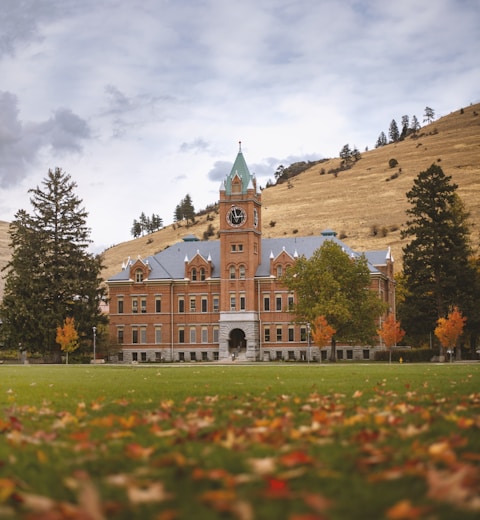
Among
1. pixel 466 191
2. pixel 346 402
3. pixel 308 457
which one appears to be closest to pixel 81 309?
pixel 346 402

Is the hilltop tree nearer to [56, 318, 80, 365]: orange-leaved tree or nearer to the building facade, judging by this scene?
the building facade

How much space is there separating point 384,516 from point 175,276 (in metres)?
95.3

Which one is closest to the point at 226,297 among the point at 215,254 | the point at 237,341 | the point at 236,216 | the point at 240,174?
the point at 237,341

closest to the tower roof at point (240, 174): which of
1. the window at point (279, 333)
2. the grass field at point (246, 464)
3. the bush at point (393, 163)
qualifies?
the window at point (279, 333)

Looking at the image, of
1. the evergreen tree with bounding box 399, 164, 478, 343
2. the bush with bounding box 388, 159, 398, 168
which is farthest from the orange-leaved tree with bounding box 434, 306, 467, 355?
the bush with bounding box 388, 159, 398, 168

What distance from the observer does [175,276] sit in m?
100

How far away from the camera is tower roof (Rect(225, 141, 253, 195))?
9700cm

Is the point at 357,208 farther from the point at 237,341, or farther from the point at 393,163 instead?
the point at 237,341

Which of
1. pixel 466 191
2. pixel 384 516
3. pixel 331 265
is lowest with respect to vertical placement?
pixel 384 516

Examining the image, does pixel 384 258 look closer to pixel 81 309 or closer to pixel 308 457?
pixel 81 309

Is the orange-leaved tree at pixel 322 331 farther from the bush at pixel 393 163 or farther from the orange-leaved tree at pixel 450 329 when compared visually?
the bush at pixel 393 163

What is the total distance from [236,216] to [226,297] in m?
9.97

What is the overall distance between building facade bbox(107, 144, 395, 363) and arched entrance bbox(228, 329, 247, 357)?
0.40 ft

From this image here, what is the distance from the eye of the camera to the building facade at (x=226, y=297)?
95000 millimetres
